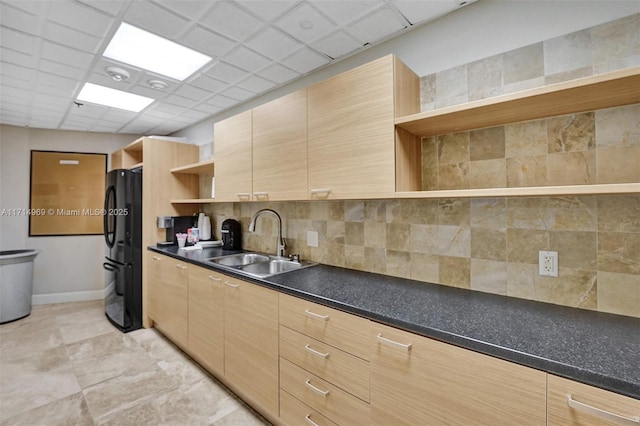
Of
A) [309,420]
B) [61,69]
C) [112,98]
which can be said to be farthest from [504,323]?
[112,98]

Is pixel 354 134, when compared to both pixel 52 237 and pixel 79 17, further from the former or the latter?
pixel 52 237

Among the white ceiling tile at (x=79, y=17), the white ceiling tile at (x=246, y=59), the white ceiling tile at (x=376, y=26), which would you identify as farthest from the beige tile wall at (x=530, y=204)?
the white ceiling tile at (x=79, y=17)

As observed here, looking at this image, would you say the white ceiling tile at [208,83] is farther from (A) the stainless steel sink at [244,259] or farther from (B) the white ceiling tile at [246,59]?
(A) the stainless steel sink at [244,259]

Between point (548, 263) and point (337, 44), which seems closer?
point (548, 263)

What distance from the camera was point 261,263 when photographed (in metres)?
2.45

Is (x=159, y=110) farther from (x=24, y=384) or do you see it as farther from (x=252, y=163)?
(x=24, y=384)

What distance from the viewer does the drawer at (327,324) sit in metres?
1.25

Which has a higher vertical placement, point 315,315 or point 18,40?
point 18,40

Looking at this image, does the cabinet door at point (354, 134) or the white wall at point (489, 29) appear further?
the cabinet door at point (354, 134)

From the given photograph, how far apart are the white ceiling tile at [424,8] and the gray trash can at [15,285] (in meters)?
4.68

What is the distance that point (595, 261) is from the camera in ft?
3.96

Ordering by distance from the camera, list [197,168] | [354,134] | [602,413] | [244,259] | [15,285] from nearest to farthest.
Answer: [602,413] < [354,134] < [244,259] < [197,168] < [15,285]

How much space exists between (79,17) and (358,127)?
1.71m

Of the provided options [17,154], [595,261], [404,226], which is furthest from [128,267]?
[595,261]
